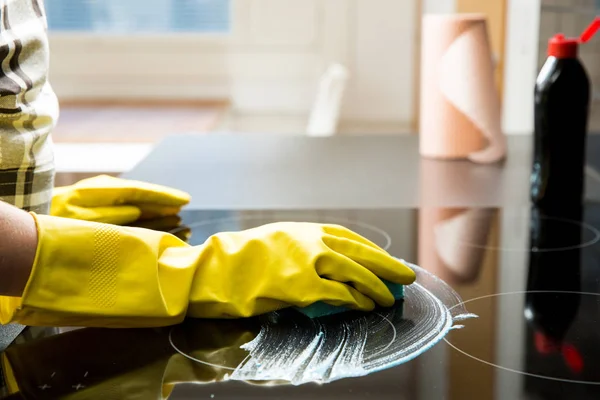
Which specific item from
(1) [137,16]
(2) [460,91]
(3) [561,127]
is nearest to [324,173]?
(2) [460,91]

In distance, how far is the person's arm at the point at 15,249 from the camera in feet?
1.75

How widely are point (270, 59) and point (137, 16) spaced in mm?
603

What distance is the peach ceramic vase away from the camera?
48.9 inches

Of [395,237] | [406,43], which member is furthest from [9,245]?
[406,43]

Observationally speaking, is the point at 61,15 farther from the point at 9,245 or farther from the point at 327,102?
the point at 9,245

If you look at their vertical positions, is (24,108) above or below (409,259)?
above

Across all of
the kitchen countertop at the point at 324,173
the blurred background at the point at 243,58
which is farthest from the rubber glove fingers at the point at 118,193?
the blurred background at the point at 243,58

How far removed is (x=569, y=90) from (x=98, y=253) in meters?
0.68

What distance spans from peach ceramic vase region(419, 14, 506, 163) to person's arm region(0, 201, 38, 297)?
2.79 ft

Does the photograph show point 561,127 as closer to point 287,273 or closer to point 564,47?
point 564,47

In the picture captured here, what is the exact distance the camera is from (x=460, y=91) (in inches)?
49.4

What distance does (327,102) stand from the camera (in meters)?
2.58

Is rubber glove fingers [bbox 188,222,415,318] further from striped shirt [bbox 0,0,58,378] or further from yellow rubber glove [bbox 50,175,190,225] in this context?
yellow rubber glove [bbox 50,175,190,225]

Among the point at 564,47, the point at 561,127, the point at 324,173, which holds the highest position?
the point at 564,47
